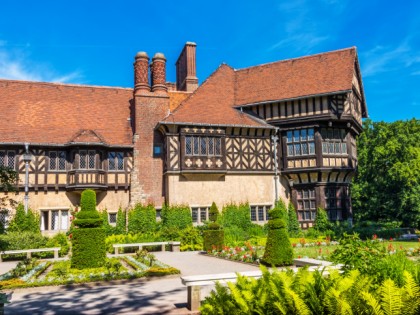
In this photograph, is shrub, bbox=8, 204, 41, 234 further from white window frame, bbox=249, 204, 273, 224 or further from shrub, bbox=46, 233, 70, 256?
white window frame, bbox=249, 204, 273, 224

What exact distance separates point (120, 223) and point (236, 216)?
24.9ft

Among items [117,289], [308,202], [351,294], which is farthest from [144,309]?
[308,202]

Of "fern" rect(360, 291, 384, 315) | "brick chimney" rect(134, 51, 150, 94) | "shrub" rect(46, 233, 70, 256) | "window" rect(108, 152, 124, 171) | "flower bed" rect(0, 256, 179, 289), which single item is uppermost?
"brick chimney" rect(134, 51, 150, 94)

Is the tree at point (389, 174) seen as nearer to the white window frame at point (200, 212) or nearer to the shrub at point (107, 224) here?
the white window frame at point (200, 212)

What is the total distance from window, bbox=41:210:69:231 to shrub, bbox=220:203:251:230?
10.0 metres

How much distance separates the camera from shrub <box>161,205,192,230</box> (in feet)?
82.0

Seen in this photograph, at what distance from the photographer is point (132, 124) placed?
2830 centimetres

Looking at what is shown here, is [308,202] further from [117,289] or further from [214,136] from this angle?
[117,289]

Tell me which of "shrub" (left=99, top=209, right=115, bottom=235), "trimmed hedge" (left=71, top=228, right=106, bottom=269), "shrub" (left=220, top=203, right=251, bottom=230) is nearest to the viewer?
"trimmed hedge" (left=71, top=228, right=106, bottom=269)

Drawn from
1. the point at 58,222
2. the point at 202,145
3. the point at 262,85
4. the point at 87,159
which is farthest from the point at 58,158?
the point at 262,85

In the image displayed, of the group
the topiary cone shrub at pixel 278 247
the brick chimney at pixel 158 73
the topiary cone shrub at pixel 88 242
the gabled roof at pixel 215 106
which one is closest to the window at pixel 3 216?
the topiary cone shrub at pixel 88 242

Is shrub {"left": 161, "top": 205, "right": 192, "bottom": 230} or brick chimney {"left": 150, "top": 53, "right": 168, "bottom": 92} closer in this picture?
shrub {"left": 161, "top": 205, "right": 192, "bottom": 230}

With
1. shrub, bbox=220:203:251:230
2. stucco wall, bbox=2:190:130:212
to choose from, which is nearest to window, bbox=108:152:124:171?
stucco wall, bbox=2:190:130:212

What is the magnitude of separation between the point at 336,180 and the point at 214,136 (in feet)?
29.0
